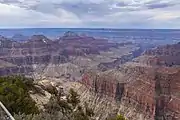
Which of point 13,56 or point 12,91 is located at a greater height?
point 12,91

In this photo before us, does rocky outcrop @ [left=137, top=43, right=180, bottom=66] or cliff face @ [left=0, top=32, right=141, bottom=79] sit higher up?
rocky outcrop @ [left=137, top=43, right=180, bottom=66]

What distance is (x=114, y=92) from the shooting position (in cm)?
6731

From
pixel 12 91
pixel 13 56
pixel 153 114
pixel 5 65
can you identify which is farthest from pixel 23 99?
pixel 13 56

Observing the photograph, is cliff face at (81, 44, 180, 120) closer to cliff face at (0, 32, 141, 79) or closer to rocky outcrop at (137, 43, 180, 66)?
rocky outcrop at (137, 43, 180, 66)

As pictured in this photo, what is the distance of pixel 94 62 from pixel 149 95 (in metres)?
86.0

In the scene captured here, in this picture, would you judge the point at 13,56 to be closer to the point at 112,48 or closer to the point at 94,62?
the point at 94,62

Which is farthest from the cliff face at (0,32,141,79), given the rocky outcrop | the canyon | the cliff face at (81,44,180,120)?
the cliff face at (81,44,180,120)

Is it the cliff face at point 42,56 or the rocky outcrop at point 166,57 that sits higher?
the rocky outcrop at point 166,57

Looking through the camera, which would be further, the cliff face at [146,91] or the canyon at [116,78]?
the canyon at [116,78]

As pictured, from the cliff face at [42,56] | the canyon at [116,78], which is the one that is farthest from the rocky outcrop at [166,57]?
the cliff face at [42,56]

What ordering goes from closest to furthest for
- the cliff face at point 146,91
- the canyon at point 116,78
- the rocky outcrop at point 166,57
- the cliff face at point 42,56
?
the cliff face at point 146,91 < the canyon at point 116,78 < the rocky outcrop at point 166,57 < the cliff face at point 42,56

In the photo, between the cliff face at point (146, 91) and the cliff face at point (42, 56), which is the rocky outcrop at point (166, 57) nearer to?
the cliff face at point (146, 91)

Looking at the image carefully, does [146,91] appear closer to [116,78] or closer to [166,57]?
[116,78]

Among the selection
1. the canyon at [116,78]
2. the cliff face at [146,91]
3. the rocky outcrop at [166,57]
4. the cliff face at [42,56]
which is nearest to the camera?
the cliff face at [146,91]
